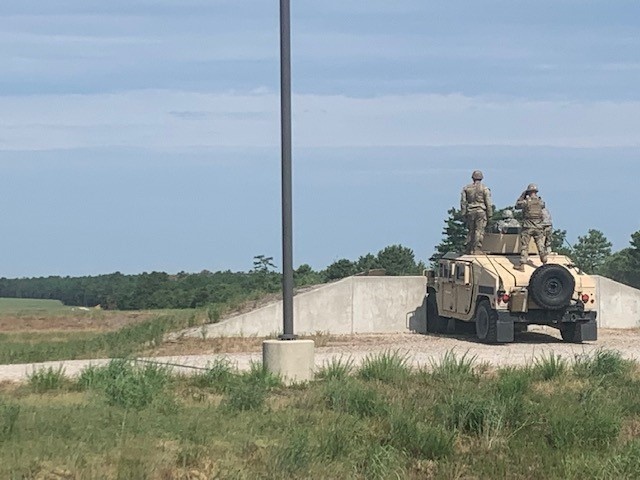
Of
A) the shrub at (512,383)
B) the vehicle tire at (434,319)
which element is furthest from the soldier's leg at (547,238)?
the shrub at (512,383)

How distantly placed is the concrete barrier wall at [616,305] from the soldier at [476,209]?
603 centimetres

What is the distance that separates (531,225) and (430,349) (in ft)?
13.5

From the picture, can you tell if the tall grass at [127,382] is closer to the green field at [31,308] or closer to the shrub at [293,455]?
the shrub at [293,455]

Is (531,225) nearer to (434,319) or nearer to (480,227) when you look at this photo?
(480,227)

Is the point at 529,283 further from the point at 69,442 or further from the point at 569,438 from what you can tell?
the point at 69,442

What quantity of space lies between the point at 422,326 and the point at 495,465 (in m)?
17.5

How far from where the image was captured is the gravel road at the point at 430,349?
18028 mm

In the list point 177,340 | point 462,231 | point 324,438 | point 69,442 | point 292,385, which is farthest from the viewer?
point 462,231

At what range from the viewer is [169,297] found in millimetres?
69312

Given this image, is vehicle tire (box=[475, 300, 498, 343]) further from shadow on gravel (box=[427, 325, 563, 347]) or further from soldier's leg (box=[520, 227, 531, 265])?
soldier's leg (box=[520, 227, 531, 265])

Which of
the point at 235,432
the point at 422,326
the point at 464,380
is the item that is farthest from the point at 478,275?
the point at 235,432

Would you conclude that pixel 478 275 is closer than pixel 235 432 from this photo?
No

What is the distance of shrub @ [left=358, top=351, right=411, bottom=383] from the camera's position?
52.0 feet

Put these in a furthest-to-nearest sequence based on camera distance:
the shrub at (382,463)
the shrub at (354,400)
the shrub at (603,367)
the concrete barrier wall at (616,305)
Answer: the concrete barrier wall at (616,305) < the shrub at (603,367) < the shrub at (354,400) < the shrub at (382,463)
